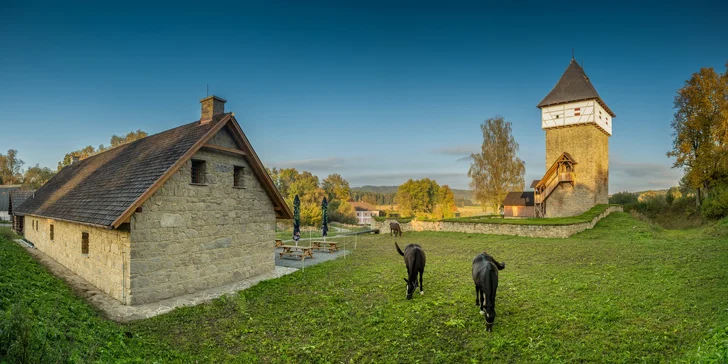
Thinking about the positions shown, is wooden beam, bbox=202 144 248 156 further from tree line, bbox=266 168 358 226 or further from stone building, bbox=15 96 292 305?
tree line, bbox=266 168 358 226

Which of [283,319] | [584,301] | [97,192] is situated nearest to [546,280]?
[584,301]

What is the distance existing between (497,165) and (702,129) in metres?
17.3

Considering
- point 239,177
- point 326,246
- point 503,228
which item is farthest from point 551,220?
point 239,177

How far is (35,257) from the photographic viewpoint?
1536cm

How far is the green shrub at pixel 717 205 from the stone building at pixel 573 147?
774cm

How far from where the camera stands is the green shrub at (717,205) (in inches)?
907

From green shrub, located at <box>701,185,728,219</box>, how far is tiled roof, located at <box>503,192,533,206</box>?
1799 centimetres

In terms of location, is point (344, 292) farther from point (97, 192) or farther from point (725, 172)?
point (725, 172)

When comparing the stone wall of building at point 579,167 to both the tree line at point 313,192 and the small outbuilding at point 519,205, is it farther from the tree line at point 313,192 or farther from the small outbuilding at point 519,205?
the tree line at point 313,192

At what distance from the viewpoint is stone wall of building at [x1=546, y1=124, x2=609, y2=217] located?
3172 centimetres

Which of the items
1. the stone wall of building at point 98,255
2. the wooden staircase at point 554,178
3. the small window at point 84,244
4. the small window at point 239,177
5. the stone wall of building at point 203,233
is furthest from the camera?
the wooden staircase at point 554,178

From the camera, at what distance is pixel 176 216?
10336mm

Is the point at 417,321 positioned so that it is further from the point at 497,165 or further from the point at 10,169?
the point at 10,169

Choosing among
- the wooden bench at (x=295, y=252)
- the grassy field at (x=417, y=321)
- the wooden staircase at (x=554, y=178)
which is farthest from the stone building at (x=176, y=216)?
the wooden staircase at (x=554, y=178)
